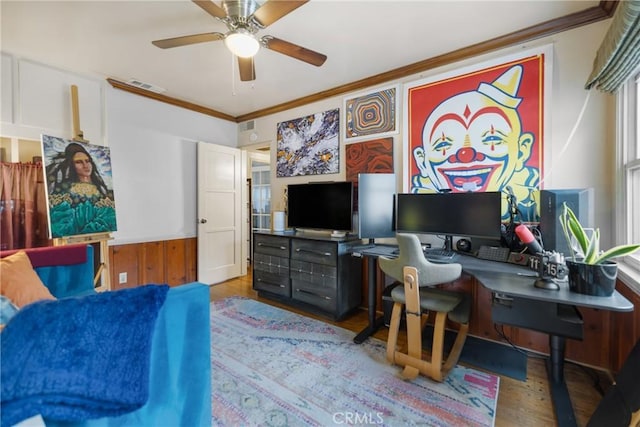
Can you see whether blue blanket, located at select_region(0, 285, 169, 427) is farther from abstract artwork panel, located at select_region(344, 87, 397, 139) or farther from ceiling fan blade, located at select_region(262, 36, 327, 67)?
abstract artwork panel, located at select_region(344, 87, 397, 139)

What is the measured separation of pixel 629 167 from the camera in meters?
Result: 1.68

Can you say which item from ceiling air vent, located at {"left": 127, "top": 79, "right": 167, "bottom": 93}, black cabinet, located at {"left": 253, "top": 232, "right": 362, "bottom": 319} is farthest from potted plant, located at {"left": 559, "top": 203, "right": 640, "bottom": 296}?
ceiling air vent, located at {"left": 127, "top": 79, "right": 167, "bottom": 93}

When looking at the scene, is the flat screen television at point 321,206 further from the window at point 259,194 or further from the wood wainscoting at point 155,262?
the window at point 259,194

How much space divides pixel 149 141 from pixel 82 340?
323cm

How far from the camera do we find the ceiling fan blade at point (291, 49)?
1867mm

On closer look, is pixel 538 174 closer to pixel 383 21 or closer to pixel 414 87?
pixel 414 87

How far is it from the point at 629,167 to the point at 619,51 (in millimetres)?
725

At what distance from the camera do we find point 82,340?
821mm

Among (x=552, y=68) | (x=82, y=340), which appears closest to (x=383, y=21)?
(x=552, y=68)

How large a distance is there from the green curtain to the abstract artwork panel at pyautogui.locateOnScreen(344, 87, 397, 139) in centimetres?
149

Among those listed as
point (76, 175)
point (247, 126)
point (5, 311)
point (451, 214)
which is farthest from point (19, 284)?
point (247, 126)

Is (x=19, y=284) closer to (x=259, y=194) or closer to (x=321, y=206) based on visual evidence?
(x=321, y=206)

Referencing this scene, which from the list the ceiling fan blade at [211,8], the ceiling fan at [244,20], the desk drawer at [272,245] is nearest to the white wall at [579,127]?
the ceiling fan at [244,20]

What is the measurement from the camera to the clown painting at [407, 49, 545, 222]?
212 cm
